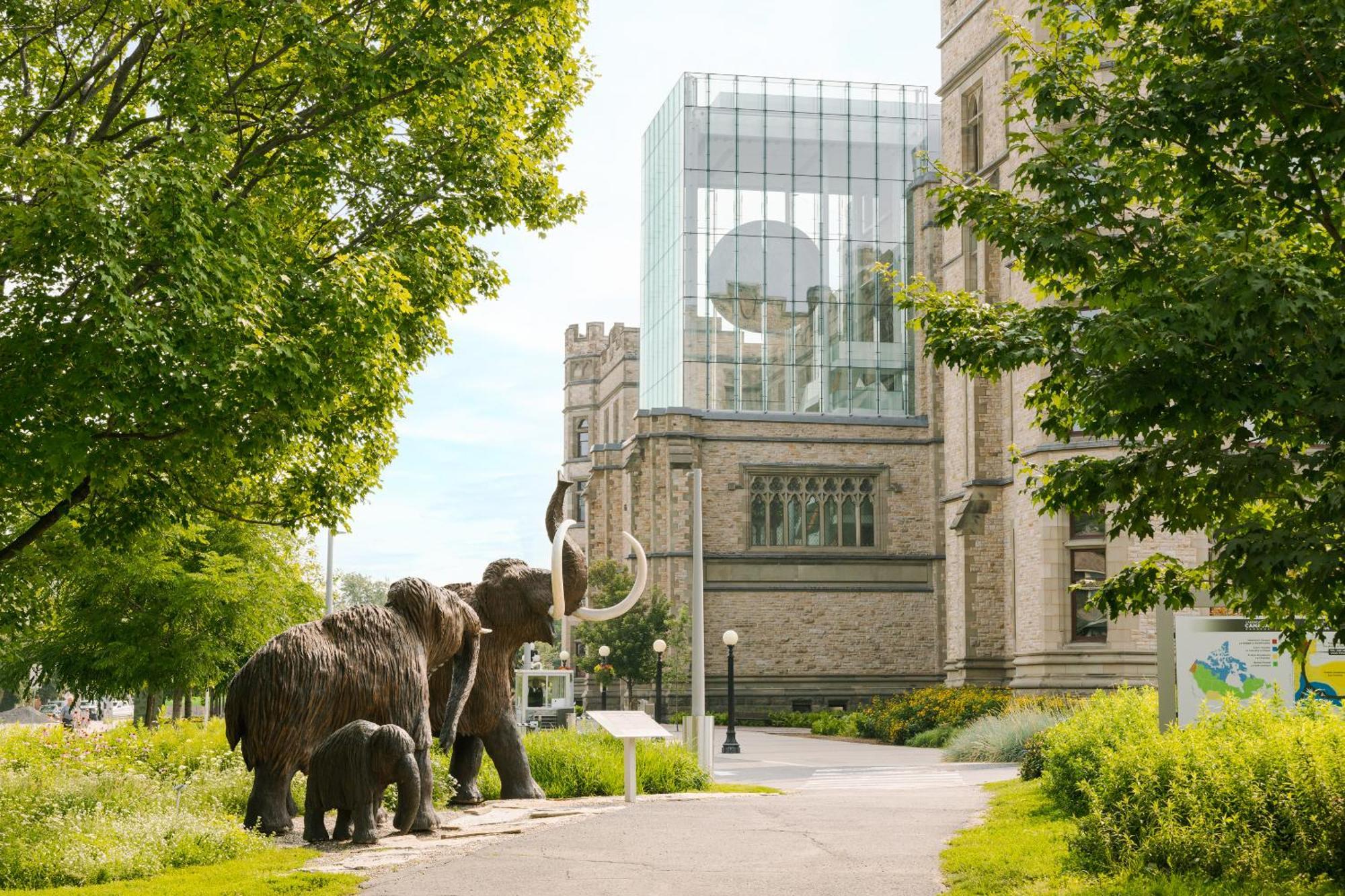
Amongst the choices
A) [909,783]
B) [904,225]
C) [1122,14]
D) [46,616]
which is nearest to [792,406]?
[904,225]

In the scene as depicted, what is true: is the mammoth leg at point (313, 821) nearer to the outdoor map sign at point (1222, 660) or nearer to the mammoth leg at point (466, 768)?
the mammoth leg at point (466, 768)

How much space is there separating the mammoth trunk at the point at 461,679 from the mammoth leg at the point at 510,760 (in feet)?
4.88

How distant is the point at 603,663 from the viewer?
47.8 metres

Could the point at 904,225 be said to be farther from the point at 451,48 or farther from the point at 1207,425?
the point at 1207,425

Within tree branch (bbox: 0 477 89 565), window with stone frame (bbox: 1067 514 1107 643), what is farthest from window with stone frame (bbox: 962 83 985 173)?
tree branch (bbox: 0 477 89 565)

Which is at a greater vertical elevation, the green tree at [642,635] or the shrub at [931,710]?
the green tree at [642,635]

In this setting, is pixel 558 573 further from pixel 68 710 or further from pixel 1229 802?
pixel 68 710

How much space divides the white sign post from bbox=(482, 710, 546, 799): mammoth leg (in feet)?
3.02

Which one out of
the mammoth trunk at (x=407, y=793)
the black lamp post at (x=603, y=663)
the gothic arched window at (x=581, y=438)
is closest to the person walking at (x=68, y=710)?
the black lamp post at (x=603, y=663)

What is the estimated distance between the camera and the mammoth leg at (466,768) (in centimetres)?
1431

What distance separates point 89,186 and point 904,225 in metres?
43.2

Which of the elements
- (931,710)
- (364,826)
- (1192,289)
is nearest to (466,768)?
(364,826)

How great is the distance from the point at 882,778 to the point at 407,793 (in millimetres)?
12468

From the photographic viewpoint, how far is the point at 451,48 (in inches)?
483
